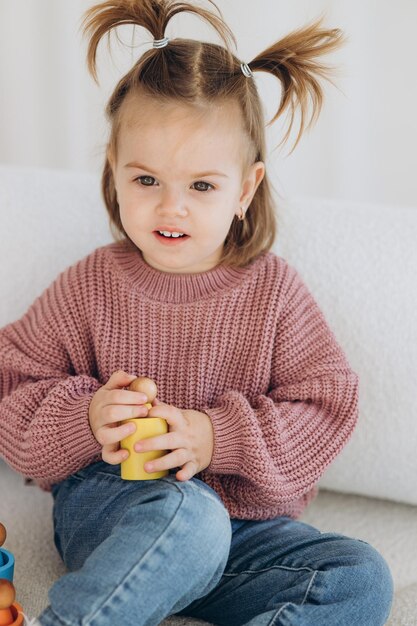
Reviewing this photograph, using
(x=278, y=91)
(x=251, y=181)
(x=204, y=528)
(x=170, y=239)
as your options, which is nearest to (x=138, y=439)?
(x=204, y=528)

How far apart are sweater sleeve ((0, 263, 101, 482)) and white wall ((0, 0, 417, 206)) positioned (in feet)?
1.15

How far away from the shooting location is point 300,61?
109 cm

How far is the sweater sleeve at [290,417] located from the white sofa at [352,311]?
10 centimetres

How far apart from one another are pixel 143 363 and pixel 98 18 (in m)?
0.45

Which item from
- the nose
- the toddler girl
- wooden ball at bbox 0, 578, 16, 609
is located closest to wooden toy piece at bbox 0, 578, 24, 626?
wooden ball at bbox 0, 578, 16, 609

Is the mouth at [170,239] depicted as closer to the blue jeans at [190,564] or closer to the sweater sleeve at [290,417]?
the sweater sleeve at [290,417]

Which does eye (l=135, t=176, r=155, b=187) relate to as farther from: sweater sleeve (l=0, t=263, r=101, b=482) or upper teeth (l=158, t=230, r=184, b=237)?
sweater sleeve (l=0, t=263, r=101, b=482)

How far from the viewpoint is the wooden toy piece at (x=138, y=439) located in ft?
3.12

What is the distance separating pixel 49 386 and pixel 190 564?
35 centimetres

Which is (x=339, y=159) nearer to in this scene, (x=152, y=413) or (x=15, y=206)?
(x=15, y=206)

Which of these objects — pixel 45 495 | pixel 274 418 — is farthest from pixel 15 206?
pixel 274 418

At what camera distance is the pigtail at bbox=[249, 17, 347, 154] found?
41.9 inches

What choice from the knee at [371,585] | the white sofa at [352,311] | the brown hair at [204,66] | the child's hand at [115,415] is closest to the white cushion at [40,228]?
the white sofa at [352,311]

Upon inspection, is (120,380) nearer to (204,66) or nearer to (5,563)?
(5,563)
